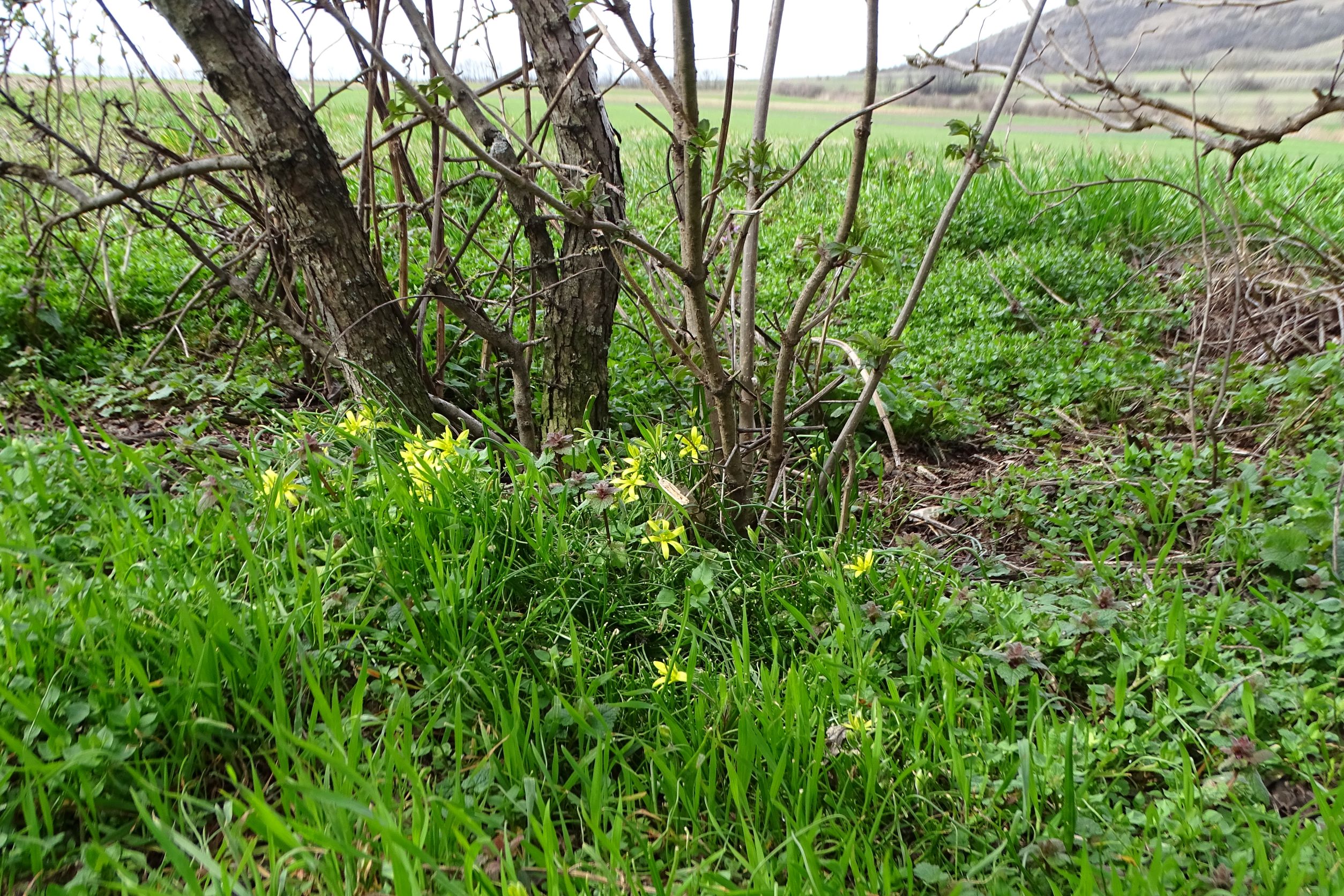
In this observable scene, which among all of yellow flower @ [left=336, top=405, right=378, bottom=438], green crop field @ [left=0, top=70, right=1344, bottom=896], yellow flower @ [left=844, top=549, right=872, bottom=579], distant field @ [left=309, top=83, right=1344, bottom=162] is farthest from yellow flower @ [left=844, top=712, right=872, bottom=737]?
distant field @ [left=309, top=83, right=1344, bottom=162]

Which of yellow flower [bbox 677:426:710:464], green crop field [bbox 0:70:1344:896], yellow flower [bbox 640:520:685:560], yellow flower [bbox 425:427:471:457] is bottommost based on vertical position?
green crop field [bbox 0:70:1344:896]

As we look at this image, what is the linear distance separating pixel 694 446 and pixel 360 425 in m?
0.95

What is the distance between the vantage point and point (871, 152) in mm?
6000

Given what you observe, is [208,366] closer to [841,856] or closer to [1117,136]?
[841,856]

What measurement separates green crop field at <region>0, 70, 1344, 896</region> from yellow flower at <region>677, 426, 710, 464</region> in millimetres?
61

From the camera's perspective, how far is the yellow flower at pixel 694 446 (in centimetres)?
213

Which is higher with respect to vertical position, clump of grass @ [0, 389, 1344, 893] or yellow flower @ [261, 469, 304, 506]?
yellow flower @ [261, 469, 304, 506]

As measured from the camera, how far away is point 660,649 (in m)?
1.83

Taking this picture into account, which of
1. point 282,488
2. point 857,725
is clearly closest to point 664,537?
point 857,725

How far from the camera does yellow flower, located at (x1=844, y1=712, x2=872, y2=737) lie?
149 cm

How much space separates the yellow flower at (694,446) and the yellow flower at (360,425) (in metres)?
0.89

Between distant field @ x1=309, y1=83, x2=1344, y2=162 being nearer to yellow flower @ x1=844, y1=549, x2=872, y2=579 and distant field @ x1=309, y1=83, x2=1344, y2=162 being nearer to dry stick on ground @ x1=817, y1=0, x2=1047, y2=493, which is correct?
dry stick on ground @ x1=817, y1=0, x2=1047, y2=493

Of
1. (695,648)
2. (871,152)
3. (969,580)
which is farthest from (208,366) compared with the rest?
(871,152)

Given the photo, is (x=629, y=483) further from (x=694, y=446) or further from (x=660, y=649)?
(x=660, y=649)
